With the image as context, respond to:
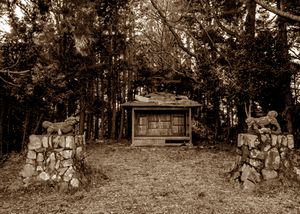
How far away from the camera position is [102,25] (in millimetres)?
18047

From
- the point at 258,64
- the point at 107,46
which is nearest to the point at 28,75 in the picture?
the point at 107,46

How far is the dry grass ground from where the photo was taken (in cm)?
605

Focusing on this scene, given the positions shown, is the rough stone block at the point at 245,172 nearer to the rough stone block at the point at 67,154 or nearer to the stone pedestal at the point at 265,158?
the stone pedestal at the point at 265,158

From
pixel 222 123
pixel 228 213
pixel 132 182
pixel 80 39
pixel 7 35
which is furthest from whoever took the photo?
pixel 222 123

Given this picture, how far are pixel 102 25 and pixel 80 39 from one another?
17.1 feet

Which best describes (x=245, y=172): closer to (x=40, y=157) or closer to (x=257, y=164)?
(x=257, y=164)

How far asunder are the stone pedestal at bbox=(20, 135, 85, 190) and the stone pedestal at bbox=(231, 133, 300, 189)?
4.49 metres

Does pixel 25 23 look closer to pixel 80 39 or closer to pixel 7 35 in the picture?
pixel 7 35

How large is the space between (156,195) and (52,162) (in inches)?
113

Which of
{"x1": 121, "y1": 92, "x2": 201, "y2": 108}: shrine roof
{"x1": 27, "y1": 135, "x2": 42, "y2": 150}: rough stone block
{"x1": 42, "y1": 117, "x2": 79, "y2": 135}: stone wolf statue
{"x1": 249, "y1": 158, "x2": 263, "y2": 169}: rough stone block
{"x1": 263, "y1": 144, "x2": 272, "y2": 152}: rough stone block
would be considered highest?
{"x1": 121, "y1": 92, "x2": 201, "y2": 108}: shrine roof

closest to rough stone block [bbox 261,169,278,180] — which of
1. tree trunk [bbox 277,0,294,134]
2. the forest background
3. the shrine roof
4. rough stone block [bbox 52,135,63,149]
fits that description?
the forest background

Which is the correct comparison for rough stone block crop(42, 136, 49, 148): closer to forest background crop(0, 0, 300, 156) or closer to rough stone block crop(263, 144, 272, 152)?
forest background crop(0, 0, 300, 156)

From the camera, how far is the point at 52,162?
758cm

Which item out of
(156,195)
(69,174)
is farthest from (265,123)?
(69,174)
